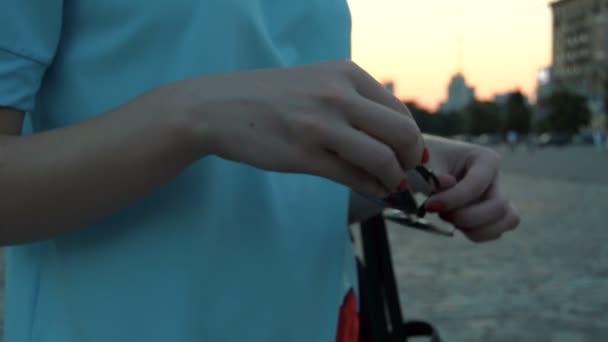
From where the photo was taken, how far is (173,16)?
711 millimetres

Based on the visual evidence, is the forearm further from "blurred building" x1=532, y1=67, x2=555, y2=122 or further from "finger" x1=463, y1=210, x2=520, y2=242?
"blurred building" x1=532, y1=67, x2=555, y2=122

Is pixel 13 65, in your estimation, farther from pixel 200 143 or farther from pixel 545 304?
pixel 545 304

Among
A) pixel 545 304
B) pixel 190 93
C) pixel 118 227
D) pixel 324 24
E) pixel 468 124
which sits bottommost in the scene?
pixel 545 304

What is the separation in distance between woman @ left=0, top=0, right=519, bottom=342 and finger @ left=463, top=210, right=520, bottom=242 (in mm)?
211

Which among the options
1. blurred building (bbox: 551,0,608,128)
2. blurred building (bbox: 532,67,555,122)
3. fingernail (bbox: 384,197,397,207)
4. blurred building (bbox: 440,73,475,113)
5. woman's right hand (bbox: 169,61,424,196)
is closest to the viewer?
woman's right hand (bbox: 169,61,424,196)

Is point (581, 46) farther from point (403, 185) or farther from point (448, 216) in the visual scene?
point (403, 185)

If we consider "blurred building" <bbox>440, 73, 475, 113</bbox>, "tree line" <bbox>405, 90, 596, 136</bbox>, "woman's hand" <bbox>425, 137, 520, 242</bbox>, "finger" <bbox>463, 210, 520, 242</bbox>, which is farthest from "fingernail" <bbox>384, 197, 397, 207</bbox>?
"blurred building" <bbox>440, 73, 475, 113</bbox>

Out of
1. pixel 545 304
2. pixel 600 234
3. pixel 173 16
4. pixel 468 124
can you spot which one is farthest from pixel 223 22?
pixel 468 124

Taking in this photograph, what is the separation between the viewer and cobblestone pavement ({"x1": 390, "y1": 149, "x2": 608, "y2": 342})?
4129 mm

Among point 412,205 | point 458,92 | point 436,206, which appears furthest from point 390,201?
point 458,92

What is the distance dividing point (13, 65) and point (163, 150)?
0.15 m

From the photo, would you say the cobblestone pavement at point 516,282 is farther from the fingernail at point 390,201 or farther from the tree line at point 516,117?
the tree line at point 516,117

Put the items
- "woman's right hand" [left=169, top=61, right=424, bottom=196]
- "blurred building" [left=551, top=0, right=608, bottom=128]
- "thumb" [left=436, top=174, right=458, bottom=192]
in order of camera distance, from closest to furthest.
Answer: "woman's right hand" [left=169, top=61, right=424, bottom=196] < "thumb" [left=436, top=174, right=458, bottom=192] < "blurred building" [left=551, top=0, right=608, bottom=128]

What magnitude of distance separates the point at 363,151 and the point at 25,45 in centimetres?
31
